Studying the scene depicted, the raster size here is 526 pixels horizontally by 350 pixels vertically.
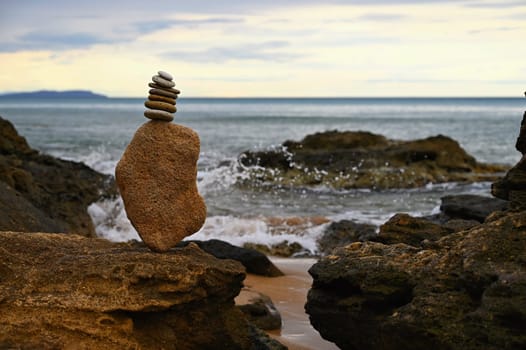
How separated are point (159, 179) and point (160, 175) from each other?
0.08 ft

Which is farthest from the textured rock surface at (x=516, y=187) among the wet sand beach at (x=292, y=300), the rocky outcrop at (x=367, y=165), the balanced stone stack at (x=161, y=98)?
the rocky outcrop at (x=367, y=165)

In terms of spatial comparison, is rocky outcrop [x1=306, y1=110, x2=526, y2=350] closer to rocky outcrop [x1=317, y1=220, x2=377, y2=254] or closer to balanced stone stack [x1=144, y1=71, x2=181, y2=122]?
balanced stone stack [x1=144, y1=71, x2=181, y2=122]

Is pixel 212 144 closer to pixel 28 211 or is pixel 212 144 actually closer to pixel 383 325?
pixel 28 211

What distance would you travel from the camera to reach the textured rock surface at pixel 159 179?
4824 millimetres

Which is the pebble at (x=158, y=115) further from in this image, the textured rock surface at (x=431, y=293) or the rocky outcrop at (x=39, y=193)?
the rocky outcrop at (x=39, y=193)

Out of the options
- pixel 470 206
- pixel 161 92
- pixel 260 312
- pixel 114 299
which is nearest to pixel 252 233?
pixel 470 206

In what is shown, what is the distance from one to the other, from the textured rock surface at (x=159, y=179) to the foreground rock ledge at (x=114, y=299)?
0.19 meters

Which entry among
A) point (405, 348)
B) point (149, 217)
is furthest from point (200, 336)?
point (405, 348)

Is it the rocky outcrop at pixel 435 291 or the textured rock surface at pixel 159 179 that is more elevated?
the textured rock surface at pixel 159 179

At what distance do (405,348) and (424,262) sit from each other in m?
0.53

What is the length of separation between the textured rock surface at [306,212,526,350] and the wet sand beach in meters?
0.61

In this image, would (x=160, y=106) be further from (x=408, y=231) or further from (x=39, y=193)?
(x=39, y=193)

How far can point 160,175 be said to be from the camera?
484cm

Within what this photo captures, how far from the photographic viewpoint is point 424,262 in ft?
14.7
